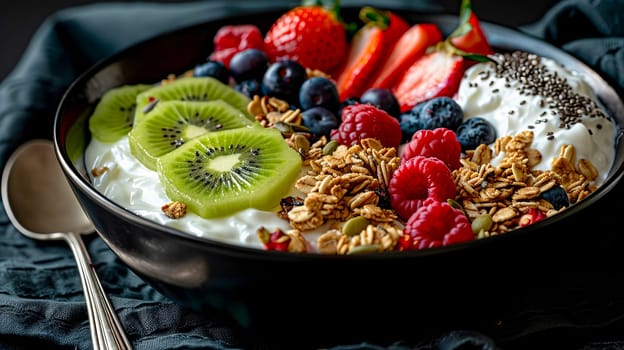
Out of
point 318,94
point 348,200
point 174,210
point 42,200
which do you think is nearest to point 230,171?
point 174,210

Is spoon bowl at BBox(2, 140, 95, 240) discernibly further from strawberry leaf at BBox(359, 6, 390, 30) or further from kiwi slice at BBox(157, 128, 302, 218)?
strawberry leaf at BBox(359, 6, 390, 30)

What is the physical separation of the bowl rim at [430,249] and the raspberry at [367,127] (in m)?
0.48

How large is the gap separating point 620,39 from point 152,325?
1.51 meters

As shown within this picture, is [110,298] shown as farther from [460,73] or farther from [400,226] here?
[460,73]

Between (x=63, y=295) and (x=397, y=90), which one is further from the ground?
(x=397, y=90)

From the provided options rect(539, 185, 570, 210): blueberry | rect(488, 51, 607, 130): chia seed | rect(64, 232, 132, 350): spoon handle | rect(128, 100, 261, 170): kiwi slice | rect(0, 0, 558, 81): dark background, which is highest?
rect(488, 51, 607, 130): chia seed

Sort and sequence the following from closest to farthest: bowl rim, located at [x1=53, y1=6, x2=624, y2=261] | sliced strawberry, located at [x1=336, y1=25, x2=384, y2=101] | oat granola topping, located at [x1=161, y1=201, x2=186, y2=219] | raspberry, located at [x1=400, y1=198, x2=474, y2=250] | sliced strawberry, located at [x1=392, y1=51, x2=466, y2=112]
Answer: bowl rim, located at [x1=53, y1=6, x2=624, y2=261] < raspberry, located at [x1=400, y1=198, x2=474, y2=250] < oat granola topping, located at [x1=161, y1=201, x2=186, y2=219] < sliced strawberry, located at [x1=392, y1=51, x2=466, y2=112] < sliced strawberry, located at [x1=336, y1=25, x2=384, y2=101]

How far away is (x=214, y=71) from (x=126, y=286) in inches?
25.4

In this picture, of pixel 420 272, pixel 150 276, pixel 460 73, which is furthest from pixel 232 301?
pixel 460 73

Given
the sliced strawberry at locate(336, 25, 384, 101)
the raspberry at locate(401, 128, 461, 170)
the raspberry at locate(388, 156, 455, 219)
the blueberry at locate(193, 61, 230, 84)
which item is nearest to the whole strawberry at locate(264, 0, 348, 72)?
the sliced strawberry at locate(336, 25, 384, 101)

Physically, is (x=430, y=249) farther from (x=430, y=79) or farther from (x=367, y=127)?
(x=430, y=79)

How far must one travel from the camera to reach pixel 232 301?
4.49 ft

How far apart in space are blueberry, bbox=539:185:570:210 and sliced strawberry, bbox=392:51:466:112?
0.50m

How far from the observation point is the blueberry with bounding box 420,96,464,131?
178 centimetres
